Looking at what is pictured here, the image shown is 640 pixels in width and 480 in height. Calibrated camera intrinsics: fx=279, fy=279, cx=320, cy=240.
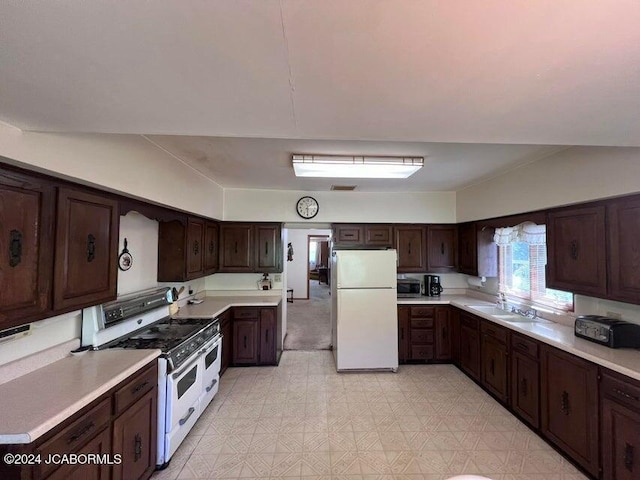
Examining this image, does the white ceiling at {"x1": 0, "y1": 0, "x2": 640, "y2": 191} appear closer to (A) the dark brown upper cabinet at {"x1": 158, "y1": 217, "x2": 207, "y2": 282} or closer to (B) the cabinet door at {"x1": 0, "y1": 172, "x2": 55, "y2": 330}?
(B) the cabinet door at {"x1": 0, "y1": 172, "x2": 55, "y2": 330}

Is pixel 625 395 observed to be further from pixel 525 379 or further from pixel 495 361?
pixel 495 361

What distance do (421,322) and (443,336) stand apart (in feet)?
1.20

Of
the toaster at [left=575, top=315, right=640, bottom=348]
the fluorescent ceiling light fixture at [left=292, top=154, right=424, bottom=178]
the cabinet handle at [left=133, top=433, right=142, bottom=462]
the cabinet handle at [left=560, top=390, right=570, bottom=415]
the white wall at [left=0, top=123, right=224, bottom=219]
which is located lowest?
the cabinet handle at [left=133, top=433, right=142, bottom=462]

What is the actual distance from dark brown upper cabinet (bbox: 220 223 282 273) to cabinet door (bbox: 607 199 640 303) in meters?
3.47

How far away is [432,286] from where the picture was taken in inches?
168

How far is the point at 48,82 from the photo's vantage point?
107 centimetres

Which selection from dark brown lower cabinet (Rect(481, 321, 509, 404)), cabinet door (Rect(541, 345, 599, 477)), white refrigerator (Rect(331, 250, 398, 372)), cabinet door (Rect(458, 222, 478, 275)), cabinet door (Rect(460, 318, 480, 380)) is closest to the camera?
cabinet door (Rect(541, 345, 599, 477))

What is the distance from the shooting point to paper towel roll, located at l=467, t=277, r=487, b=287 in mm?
4051

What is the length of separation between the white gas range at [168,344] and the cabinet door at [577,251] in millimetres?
3295

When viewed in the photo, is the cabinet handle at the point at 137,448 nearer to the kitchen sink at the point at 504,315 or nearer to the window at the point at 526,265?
the kitchen sink at the point at 504,315

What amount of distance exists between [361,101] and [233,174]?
2.43m

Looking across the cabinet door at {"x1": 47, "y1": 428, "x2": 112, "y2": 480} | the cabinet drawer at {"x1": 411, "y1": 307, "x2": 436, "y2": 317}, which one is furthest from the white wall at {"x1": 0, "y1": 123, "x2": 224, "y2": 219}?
the cabinet drawer at {"x1": 411, "y1": 307, "x2": 436, "y2": 317}

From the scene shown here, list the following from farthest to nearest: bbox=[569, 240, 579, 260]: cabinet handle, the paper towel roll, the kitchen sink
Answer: the paper towel roll, the kitchen sink, bbox=[569, 240, 579, 260]: cabinet handle

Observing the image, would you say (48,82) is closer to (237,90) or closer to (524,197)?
(237,90)
